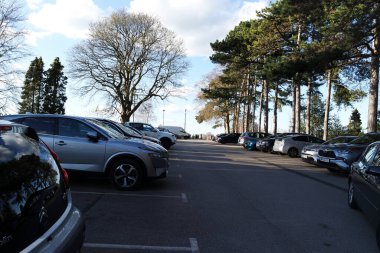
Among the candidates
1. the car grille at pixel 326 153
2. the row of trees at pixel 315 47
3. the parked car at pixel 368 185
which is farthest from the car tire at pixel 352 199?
the row of trees at pixel 315 47

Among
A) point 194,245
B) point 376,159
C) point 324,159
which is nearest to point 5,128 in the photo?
point 194,245

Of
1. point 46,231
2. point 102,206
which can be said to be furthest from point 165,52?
point 46,231

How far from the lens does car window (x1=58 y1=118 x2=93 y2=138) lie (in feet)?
33.2

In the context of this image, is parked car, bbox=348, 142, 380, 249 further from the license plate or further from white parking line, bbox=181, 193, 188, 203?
the license plate

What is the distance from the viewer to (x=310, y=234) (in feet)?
21.6

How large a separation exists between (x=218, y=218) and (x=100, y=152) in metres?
3.68

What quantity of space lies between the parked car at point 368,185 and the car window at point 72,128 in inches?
228

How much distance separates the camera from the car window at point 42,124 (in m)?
10.2

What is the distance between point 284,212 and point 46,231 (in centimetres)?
593

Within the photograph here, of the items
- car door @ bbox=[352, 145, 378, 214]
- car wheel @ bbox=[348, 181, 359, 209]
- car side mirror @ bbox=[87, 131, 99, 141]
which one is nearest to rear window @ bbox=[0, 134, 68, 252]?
car door @ bbox=[352, 145, 378, 214]

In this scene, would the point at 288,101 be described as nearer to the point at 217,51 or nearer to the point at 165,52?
the point at 165,52

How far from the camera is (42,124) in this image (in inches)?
401

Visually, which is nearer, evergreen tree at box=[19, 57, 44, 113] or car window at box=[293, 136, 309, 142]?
car window at box=[293, 136, 309, 142]

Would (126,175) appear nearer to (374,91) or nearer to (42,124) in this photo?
(42,124)
